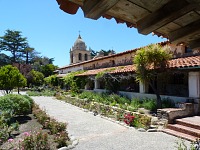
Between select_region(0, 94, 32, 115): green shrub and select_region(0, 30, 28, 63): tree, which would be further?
select_region(0, 30, 28, 63): tree

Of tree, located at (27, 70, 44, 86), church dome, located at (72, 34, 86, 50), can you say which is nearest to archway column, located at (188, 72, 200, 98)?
church dome, located at (72, 34, 86, 50)

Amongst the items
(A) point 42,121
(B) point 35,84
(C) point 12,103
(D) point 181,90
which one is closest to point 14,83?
(C) point 12,103

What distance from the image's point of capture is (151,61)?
1260 cm

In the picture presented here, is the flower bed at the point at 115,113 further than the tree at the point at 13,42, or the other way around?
the tree at the point at 13,42

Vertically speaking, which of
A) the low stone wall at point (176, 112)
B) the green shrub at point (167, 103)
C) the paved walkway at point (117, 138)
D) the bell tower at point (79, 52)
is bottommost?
the paved walkway at point (117, 138)

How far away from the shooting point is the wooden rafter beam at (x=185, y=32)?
2.05 meters

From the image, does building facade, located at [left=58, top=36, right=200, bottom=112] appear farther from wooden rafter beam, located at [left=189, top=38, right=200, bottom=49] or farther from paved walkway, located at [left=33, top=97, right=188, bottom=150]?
wooden rafter beam, located at [left=189, top=38, right=200, bottom=49]

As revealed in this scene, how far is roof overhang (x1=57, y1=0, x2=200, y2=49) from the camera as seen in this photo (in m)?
1.54

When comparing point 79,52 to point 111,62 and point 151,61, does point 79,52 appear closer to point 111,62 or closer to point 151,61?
point 111,62

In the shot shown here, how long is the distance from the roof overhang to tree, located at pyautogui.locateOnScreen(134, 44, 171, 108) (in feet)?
34.8

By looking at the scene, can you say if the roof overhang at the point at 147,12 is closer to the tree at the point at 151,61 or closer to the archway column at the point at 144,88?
the tree at the point at 151,61

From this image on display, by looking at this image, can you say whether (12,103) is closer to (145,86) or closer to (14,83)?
(14,83)

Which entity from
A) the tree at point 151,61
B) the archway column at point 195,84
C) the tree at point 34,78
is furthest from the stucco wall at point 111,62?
the tree at point 34,78

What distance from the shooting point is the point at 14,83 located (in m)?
19.6
